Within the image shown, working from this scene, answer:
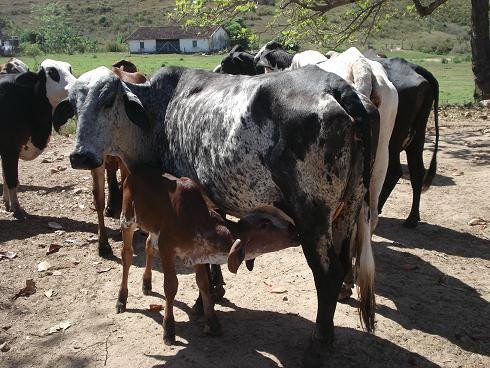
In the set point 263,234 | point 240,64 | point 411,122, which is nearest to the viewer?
point 263,234

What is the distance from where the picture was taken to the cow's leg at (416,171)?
6.71 m

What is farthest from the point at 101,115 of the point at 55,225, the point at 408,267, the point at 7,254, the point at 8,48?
the point at 8,48

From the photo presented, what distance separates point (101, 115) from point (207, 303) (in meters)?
1.60

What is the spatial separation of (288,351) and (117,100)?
7.39 feet

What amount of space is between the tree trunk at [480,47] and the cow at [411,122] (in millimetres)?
8096

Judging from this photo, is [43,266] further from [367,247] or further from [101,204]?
[367,247]

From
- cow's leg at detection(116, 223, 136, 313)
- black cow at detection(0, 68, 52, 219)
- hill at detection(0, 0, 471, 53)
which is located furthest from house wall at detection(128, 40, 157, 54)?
cow's leg at detection(116, 223, 136, 313)

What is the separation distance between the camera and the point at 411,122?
643cm

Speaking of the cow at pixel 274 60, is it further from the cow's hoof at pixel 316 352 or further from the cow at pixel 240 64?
the cow's hoof at pixel 316 352

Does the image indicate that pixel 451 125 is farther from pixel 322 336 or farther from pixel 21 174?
pixel 322 336

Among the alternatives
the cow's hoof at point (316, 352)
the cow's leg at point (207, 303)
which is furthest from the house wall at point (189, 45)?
the cow's hoof at point (316, 352)

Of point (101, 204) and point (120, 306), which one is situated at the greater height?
point (101, 204)

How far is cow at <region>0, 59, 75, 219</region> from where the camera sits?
23.4ft

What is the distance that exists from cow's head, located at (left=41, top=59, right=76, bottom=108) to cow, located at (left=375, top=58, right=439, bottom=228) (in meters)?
3.93
